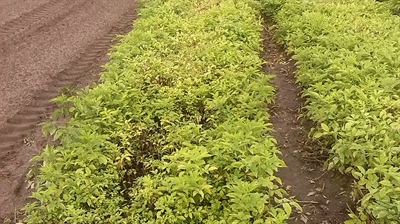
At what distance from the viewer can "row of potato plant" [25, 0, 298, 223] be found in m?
3.93

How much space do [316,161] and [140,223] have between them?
8.18ft

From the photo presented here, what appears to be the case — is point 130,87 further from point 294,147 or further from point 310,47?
point 310,47

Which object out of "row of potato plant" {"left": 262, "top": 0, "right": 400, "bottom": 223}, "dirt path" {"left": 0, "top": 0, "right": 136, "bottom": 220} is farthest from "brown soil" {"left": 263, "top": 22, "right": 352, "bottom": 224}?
"dirt path" {"left": 0, "top": 0, "right": 136, "bottom": 220}

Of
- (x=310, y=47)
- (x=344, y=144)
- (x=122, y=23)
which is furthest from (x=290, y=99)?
(x=122, y=23)

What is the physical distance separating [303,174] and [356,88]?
1.43 meters

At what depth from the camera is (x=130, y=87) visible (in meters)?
5.89

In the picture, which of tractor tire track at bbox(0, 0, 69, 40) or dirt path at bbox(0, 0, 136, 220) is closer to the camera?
dirt path at bbox(0, 0, 136, 220)

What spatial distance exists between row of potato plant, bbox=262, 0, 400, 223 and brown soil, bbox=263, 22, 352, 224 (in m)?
0.21

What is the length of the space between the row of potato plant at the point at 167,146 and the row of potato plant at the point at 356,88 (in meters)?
0.77

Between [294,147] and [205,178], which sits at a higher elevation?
[205,178]

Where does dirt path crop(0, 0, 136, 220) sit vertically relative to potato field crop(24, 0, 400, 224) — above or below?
below

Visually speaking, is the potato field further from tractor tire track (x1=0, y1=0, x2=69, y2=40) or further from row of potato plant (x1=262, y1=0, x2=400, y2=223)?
tractor tire track (x1=0, y1=0, x2=69, y2=40)

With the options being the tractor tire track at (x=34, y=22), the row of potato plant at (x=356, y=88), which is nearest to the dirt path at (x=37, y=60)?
the tractor tire track at (x=34, y=22)

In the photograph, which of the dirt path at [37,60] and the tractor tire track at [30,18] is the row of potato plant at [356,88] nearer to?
the dirt path at [37,60]
